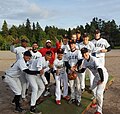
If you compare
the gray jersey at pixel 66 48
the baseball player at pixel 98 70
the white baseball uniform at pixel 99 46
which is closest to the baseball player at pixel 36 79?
the gray jersey at pixel 66 48

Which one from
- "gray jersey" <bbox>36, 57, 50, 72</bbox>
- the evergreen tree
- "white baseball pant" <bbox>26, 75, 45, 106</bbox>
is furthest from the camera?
the evergreen tree

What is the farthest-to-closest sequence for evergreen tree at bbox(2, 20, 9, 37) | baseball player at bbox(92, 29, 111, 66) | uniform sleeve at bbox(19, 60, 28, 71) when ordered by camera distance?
evergreen tree at bbox(2, 20, 9, 37) → baseball player at bbox(92, 29, 111, 66) → uniform sleeve at bbox(19, 60, 28, 71)

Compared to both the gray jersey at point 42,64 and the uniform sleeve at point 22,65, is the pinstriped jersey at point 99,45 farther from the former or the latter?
the uniform sleeve at point 22,65

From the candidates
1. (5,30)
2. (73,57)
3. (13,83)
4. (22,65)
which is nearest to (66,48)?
(73,57)

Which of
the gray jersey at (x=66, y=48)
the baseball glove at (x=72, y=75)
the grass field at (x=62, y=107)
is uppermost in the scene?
the gray jersey at (x=66, y=48)

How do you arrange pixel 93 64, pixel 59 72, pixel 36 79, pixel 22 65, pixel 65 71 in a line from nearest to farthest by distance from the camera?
pixel 93 64 → pixel 22 65 → pixel 36 79 → pixel 59 72 → pixel 65 71

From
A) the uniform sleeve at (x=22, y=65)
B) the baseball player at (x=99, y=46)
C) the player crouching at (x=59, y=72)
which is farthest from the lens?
the baseball player at (x=99, y=46)

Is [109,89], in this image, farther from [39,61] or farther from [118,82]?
[39,61]

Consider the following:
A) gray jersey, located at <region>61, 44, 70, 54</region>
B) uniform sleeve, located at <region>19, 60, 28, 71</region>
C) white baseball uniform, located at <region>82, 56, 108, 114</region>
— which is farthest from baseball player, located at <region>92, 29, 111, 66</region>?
uniform sleeve, located at <region>19, 60, 28, 71</region>

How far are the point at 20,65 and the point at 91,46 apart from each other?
272 centimetres

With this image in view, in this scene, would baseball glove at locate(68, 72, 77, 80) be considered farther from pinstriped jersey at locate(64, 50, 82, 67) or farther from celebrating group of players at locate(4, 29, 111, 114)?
pinstriped jersey at locate(64, 50, 82, 67)

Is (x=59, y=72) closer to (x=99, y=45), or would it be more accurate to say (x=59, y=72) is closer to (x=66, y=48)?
(x=66, y=48)

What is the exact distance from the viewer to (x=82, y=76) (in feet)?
26.7

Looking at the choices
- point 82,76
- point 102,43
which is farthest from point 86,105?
point 102,43
